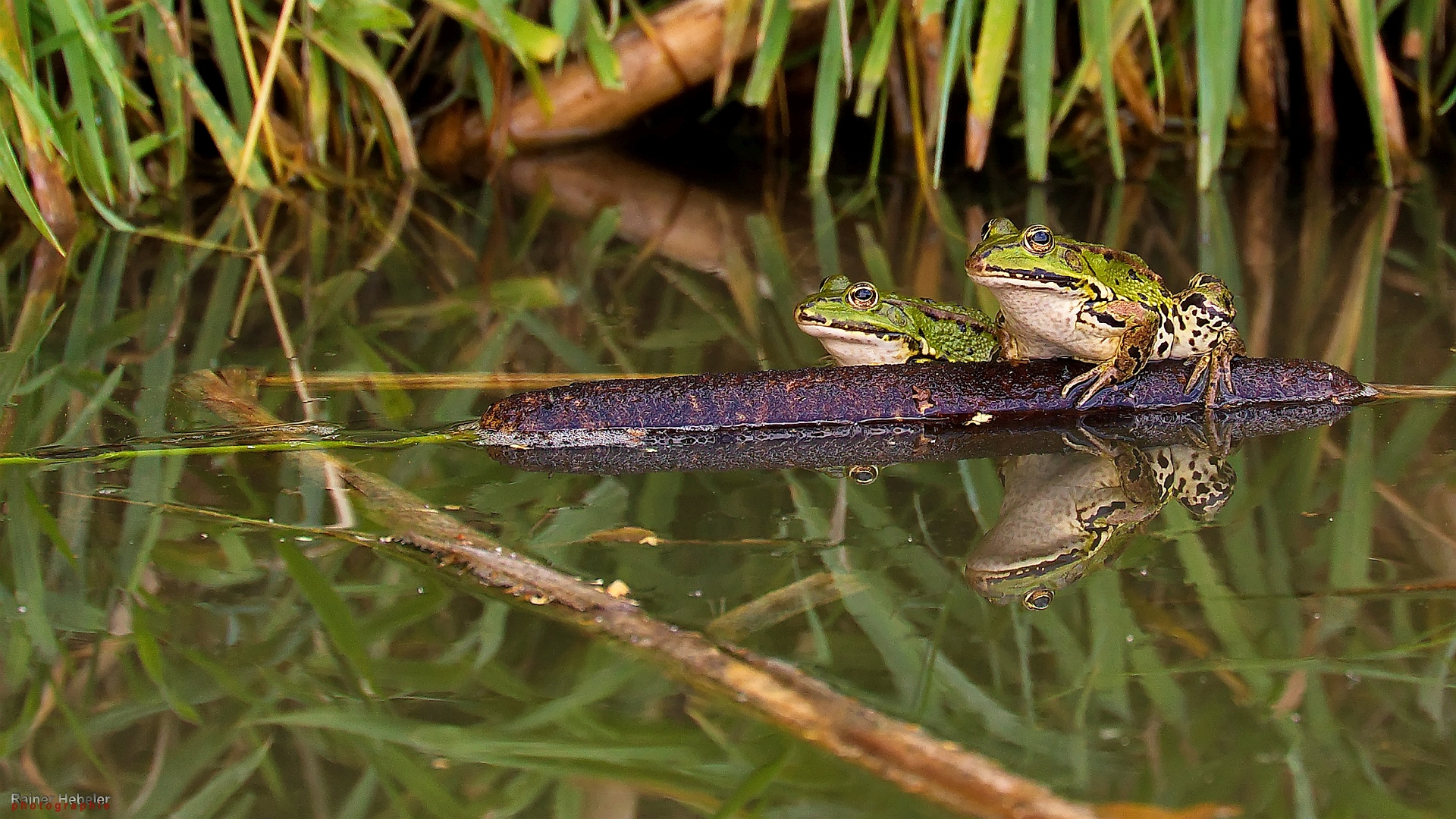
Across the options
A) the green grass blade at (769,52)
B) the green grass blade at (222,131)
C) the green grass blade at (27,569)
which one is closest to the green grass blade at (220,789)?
the green grass blade at (27,569)

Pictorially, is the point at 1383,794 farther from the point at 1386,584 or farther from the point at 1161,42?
the point at 1161,42

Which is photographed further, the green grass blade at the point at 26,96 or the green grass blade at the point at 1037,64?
the green grass blade at the point at 1037,64

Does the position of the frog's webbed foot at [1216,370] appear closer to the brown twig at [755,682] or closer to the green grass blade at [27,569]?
the brown twig at [755,682]

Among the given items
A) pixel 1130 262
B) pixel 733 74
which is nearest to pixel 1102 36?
pixel 1130 262

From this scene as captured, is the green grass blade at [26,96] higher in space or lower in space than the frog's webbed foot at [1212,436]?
higher

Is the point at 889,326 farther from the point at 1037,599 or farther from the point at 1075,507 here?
the point at 1037,599

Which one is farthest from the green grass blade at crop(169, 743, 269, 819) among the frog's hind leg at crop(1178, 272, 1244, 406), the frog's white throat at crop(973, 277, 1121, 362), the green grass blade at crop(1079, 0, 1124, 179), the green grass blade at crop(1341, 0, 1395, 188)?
the green grass blade at crop(1341, 0, 1395, 188)
